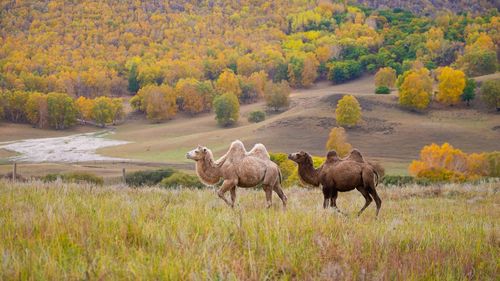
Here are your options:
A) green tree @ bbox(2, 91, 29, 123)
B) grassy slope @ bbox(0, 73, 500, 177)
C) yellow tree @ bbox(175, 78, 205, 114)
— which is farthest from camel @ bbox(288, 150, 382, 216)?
green tree @ bbox(2, 91, 29, 123)

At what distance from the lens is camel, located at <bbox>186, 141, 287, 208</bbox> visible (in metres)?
11.2

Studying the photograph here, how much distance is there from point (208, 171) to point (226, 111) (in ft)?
385

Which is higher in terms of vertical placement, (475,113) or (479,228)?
(479,228)

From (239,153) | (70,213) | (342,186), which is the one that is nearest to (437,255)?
(70,213)

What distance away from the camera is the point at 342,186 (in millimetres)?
10914

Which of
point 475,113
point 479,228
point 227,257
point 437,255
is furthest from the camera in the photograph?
point 475,113

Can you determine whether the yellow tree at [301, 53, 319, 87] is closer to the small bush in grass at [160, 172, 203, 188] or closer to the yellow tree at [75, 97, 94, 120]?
the yellow tree at [75, 97, 94, 120]

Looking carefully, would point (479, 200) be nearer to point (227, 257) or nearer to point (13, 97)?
point (227, 257)

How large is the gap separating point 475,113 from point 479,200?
107 metres

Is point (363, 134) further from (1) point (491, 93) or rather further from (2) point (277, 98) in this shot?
(2) point (277, 98)

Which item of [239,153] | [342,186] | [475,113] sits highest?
[239,153]

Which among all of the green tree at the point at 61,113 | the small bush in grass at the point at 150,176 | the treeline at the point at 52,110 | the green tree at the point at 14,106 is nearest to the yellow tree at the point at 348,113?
the small bush in grass at the point at 150,176

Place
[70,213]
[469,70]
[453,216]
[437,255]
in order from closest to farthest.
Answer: [437,255]
[70,213]
[453,216]
[469,70]

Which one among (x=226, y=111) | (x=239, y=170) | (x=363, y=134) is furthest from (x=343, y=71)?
(x=239, y=170)
